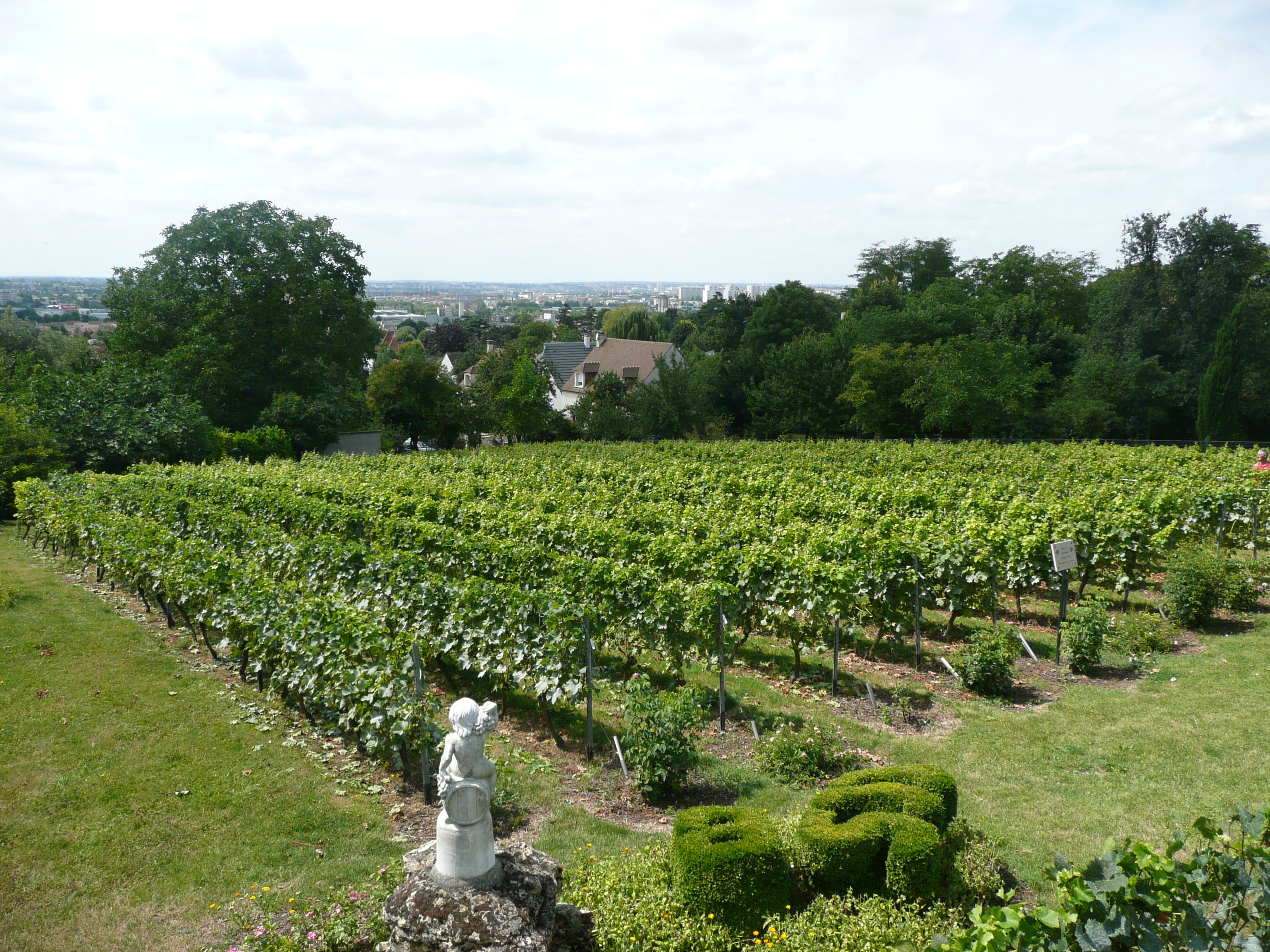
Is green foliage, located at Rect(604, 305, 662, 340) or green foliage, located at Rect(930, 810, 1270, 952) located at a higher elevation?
green foliage, located at Rect(604, 305, 662, 340)

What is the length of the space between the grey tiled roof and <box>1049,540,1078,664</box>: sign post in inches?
2291

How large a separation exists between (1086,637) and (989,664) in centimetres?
169

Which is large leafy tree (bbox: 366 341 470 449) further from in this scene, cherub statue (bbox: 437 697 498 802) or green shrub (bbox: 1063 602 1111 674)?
cherub statue (bbox: 437 697 498 802)

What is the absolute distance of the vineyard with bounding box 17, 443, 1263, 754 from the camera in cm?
909

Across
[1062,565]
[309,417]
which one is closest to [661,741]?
[1062,565]

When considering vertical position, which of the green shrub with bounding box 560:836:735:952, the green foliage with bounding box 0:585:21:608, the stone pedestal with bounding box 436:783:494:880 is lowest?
the green foliage with bounding box 0:585:21:608

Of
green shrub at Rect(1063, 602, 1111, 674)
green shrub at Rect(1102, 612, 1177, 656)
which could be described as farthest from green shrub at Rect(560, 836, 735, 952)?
green shrub at Rect(1102, 612, 1177, 656)

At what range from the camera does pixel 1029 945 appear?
402 cm

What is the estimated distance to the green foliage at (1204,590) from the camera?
40.1 ft

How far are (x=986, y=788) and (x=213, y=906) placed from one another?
23.0ft

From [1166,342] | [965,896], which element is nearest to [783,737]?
[965,896]

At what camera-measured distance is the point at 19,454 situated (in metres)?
23.2

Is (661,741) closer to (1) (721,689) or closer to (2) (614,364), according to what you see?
(1) (721,689)

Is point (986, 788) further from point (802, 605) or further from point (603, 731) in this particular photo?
point (603, 731)
